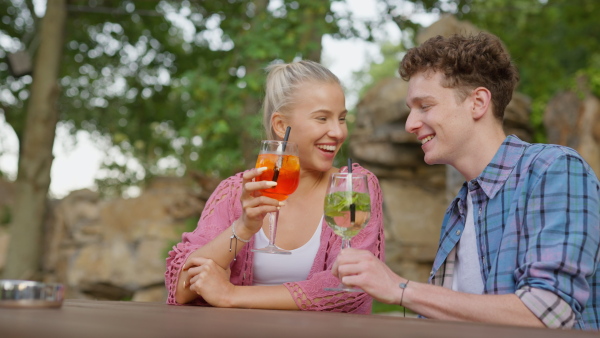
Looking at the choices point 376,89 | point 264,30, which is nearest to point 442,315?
point 264,30

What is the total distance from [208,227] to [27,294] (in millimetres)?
1160

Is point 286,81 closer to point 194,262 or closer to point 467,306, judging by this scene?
point 194,262

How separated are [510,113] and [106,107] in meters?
8.82

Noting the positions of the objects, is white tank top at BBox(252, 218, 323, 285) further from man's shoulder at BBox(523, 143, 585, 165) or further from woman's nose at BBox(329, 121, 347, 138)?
man's shoulder at BBox(523, 143, 585, 165)

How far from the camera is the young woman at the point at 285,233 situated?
94.0 inches

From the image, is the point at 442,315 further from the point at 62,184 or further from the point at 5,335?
the point at 62,184

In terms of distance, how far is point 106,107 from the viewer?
556 inches

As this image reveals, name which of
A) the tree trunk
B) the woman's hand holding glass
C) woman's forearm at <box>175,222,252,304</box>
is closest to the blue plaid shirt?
the woman's hand holding glass

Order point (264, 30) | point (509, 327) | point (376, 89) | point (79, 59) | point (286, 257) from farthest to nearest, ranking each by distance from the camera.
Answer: point (79, 59) < point (376, 89) < point (264, 30) < point (286, 257) < point (509, 327)

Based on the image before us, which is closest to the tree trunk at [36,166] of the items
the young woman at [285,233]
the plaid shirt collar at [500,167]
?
the young woman at [285,233]

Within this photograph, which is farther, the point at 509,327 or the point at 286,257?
the point at 286,257

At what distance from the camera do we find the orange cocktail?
2.33 meters

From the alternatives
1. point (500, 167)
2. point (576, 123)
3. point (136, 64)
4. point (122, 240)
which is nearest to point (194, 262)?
point (500, 167)

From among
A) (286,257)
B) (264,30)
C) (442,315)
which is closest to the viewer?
(442,315)
